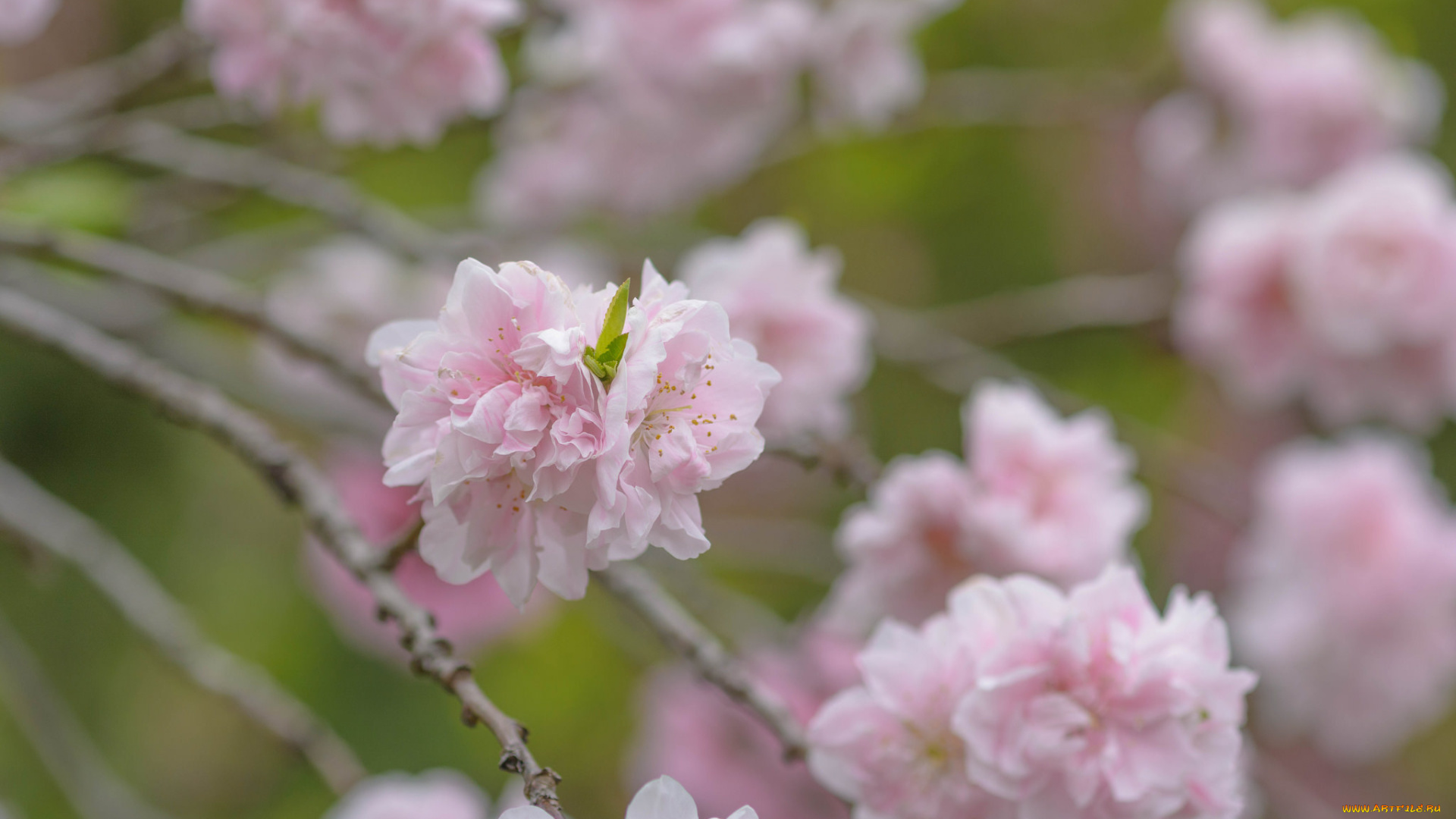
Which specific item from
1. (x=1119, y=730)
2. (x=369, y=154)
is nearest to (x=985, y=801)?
(x=1119, y=730)

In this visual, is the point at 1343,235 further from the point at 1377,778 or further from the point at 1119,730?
the point at 1377,778

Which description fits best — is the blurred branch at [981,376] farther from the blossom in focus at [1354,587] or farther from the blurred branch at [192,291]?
the blurred branch at [192,291]

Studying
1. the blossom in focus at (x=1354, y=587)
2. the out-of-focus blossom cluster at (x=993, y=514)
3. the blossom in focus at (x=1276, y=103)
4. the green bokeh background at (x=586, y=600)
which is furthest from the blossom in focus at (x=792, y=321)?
the blossom in focus at (x=1276, y=103)

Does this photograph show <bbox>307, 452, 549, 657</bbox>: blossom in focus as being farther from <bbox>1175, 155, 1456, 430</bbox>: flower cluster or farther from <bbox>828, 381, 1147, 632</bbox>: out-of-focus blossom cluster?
<bbox>1175, 155, 1456, 430</bbox>: flower cluster

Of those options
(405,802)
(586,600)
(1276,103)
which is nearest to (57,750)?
(405,802)

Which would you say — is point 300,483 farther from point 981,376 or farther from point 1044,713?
point 981,376

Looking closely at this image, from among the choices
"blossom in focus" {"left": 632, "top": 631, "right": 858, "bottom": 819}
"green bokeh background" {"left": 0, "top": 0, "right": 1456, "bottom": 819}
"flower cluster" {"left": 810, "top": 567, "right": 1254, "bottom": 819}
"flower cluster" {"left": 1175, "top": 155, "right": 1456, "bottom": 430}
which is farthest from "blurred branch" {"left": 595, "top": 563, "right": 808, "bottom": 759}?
"flower cluster" {"left": 1175, "top": 155, "right": 1456, "bottom": 430}
